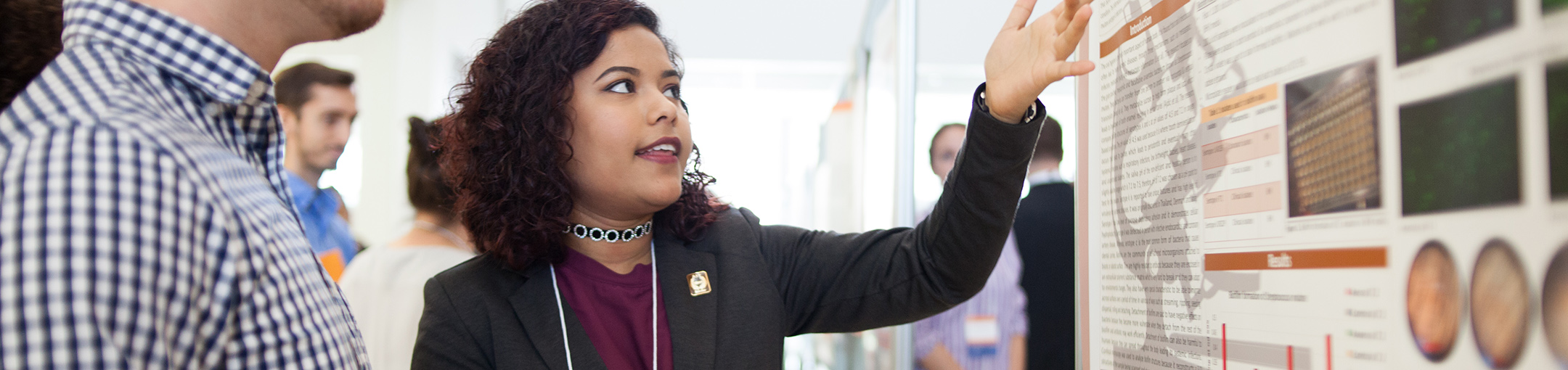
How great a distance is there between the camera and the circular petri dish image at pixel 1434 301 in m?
0.49

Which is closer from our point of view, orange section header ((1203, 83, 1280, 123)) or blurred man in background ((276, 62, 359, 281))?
orange section header ((1203, 83, 1280, 123))

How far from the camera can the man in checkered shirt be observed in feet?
1.79

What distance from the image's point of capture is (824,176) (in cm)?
567

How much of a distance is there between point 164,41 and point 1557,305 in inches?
38.2

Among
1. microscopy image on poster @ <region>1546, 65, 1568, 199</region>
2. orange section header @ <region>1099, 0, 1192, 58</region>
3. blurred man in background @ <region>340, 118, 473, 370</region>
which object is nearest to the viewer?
microscopy image on poster @ <region>1546, 65, 1568, 199</region>

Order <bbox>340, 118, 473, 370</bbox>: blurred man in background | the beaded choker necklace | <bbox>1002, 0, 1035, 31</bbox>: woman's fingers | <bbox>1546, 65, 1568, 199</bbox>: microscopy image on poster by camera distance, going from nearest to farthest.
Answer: <bbox>1546, 65, 1568, 199</bbox>: microscopy image on poster, <bbox>1002, 0, 1035, 31</bbox>: woman's fingers, the beaded choker necklace, <bbox>340, 118, 473, 370</bbox>: blurred man in background

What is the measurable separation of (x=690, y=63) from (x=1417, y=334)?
23.3 feet

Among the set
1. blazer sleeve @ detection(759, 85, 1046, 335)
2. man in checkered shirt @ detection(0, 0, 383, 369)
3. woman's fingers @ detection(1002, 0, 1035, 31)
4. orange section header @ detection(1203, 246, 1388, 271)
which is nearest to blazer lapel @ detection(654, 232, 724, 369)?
blazer sleeve @ detection(759, 85, 1046, 335)

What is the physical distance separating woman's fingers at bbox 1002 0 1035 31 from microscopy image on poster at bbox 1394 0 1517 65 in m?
0.51

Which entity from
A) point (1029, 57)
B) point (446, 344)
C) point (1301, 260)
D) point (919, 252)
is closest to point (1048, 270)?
point (919, 252)

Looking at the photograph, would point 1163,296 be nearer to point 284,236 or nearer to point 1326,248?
point 1326,248

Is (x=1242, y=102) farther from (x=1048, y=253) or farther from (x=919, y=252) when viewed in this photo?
(x=1048, y=253)

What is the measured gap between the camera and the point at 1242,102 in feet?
2.31

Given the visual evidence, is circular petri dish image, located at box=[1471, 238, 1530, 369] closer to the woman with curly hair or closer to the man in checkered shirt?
the woman with curly hair
